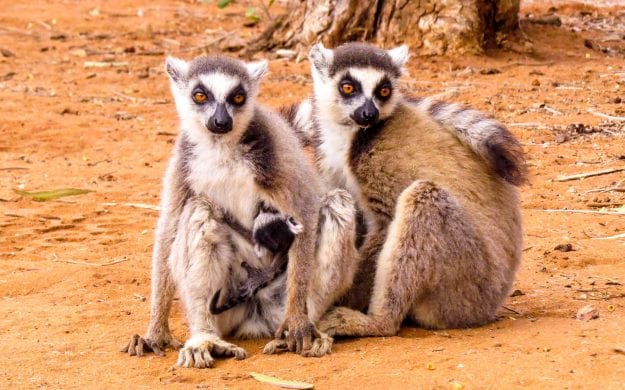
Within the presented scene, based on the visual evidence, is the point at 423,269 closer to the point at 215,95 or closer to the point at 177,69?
the point at 215,95

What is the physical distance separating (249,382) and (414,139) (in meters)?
2.02

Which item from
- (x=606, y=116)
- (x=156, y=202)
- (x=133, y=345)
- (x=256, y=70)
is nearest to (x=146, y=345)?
(x=133, y=345)

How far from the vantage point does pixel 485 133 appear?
19.3 ft

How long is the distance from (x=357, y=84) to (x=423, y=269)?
58.4 inches

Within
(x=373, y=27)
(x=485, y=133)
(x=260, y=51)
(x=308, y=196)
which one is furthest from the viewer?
(x=260, y=51)

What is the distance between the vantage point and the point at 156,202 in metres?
9.23

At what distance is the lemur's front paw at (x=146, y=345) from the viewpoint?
542 centimetres

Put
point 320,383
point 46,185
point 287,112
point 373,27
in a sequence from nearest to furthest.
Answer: point 320,383 → point 287,112 → point 46,185 → point 373,27

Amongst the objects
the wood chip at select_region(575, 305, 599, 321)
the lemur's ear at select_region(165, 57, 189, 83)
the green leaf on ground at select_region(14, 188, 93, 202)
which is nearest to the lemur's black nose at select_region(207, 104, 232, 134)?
the lemur's ear at select_region(165, 57, 189, 83)

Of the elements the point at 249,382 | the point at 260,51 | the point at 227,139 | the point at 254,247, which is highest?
the point at 260,51

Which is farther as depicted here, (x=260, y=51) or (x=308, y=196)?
(x=260, y=51)

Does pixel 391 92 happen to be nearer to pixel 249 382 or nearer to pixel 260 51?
pixel 249 382

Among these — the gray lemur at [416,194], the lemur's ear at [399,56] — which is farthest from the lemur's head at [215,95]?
the lemur's ear at [399,56]

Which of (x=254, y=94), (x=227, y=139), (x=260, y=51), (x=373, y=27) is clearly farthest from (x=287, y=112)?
(x=260, y=51)
